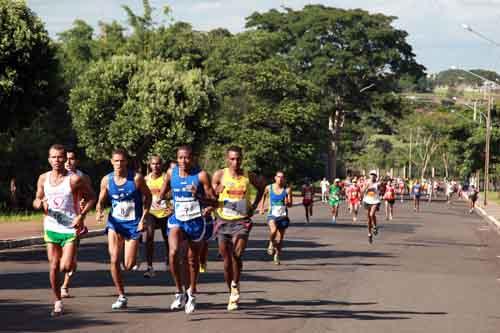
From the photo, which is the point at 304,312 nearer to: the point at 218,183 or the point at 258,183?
the point at 258,183

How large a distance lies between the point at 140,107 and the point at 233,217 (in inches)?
1095

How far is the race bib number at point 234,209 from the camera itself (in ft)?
41.2

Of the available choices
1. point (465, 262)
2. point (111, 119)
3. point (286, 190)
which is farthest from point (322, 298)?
point (111, 119)

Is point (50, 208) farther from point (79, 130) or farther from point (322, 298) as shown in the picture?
point (79, 130)

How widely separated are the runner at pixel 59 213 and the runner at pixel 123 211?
1.70ft

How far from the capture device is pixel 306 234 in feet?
99.8

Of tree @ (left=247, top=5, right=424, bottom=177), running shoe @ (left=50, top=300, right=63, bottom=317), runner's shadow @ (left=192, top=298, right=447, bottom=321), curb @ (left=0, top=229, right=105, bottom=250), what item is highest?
tree @ (left=247, top=5, right=424, bottom=177)

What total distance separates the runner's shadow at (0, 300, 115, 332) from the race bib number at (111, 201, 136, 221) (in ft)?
3.90

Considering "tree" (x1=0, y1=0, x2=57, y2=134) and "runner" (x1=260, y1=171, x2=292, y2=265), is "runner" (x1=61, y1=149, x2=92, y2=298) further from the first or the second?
"tree" (x1=0, y1=0, x2=57, y2=134)

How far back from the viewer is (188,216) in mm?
12055

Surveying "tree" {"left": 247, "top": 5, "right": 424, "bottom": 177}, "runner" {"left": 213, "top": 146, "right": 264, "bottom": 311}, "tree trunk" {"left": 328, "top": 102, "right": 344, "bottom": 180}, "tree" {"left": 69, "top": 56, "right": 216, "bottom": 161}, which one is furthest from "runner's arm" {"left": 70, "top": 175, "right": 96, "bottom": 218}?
"tree trunk" {"left": 328, "top": 102, "right": 344, "bottom": 180}

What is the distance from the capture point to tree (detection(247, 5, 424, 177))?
78562 mm

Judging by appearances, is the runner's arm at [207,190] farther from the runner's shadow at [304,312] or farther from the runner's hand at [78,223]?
the runner's hand at [78,223]

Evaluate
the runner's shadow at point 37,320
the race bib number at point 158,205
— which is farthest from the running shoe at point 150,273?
the runner's shadow at point 37,320
